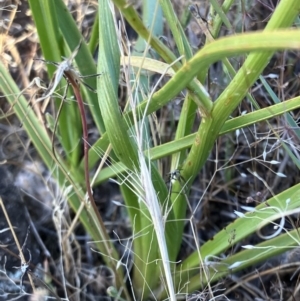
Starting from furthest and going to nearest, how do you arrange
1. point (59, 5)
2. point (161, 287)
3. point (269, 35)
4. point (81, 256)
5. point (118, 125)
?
point (81, 256), point (161, 287), point (59, 5), point (118, 125), point (269, 35)

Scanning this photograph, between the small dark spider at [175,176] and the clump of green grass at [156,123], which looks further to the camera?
the small dark spider at [175,176]

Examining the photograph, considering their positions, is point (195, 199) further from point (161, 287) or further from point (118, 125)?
point (118, 125)

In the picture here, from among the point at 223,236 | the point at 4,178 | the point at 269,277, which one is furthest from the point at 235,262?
the point at 4,178

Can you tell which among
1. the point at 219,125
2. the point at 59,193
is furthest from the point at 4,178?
the point at 219,125

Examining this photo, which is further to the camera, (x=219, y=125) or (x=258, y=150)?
(x=258, y=150)

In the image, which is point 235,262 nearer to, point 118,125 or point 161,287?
point 161,287

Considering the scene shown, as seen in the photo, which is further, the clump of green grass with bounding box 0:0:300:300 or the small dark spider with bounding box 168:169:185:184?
the small dark spider with bounding box 168:169:185:184

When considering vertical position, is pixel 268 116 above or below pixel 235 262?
above

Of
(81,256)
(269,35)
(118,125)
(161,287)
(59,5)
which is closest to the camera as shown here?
(269,35)

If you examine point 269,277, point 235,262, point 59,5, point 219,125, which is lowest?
point 269,277
